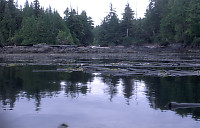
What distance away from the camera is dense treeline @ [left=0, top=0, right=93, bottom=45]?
7875 cm

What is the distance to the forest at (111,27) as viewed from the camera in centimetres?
6850

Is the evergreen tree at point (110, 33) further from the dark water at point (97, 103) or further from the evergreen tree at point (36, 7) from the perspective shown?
the dark water at point (97, 103)

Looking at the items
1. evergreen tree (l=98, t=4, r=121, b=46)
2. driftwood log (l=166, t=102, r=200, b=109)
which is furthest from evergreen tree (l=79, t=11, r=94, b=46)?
driftwood log (l=166, t=102, r=200, b=109)

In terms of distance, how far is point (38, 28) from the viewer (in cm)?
7825

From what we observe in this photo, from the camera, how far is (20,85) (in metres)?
16.2

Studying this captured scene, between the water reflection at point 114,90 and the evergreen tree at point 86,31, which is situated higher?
the evergreen tree at point 86,31

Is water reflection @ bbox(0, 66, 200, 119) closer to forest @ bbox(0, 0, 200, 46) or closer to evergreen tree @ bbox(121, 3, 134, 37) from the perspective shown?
forest @ bbox(0, 0, 200, 46)

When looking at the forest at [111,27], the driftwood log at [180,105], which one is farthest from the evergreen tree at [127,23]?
the driftwood log at [180,105]

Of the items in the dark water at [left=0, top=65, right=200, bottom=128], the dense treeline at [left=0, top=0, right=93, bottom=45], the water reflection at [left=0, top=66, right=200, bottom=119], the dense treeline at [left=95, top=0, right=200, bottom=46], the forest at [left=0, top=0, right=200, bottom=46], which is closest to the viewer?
the dark water at [left=0, top=65, right=200, bottom=128]

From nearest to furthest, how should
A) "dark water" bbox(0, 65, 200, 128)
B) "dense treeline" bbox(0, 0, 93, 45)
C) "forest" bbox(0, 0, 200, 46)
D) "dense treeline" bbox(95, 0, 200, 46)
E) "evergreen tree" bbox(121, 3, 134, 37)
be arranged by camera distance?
"dark water" bbox(0, 65, 200, 128), "dense treeline" bbox(95, 0, 200, 46), "forest" bbox(0, 0, 200, 46), "dense treeline" bbox(0, 0, 93, 45), "evergreen tree" bbox(121, 3, 134, 37)

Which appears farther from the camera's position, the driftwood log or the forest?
the forest

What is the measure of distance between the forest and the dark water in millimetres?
49233

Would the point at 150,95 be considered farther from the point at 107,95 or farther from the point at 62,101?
the point at 62,101

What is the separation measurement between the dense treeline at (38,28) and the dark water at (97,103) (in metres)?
59.6
